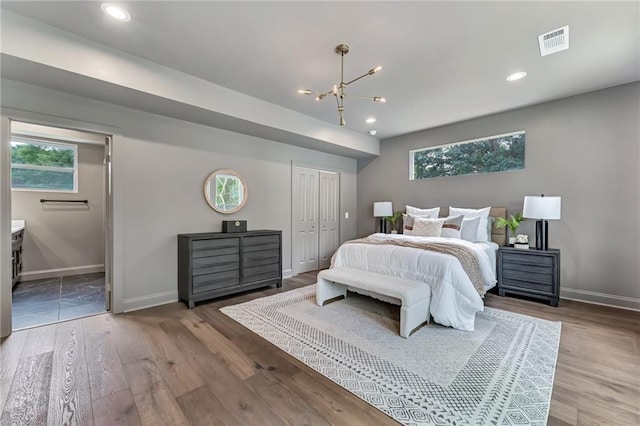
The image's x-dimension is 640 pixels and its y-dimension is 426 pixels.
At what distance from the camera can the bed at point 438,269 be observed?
277cm

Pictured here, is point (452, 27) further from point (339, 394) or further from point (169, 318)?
point (169, 318)

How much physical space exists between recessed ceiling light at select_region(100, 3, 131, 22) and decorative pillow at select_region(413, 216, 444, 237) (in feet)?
14.4

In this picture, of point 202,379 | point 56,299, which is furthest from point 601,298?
point 56,299

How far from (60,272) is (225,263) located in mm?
3603

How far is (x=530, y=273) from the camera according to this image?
3607mm

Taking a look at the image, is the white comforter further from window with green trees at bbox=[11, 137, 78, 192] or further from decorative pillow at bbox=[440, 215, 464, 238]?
window with green trees at bbox=[11, 137, 78, 192]

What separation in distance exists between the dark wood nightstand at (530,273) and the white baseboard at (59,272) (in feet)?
23.4

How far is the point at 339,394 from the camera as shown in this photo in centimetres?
180

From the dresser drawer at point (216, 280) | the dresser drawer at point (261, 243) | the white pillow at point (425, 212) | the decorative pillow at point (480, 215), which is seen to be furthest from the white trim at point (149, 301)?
the decorative pillow at point (480, 215)

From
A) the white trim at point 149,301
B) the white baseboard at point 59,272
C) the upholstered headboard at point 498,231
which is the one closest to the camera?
the white trim at point 149,301

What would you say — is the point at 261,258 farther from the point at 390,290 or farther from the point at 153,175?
the point at 390,290

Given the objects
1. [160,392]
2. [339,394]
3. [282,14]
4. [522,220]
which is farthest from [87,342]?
[522,220]

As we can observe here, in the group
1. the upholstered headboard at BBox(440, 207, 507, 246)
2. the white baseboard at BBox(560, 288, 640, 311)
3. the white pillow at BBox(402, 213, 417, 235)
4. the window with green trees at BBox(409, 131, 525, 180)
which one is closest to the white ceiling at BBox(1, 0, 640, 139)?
the window with green trees at BBox(409, 131, 525, 180)

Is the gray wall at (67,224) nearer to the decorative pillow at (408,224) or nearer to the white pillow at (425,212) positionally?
the decorative pillow at (408,224)
